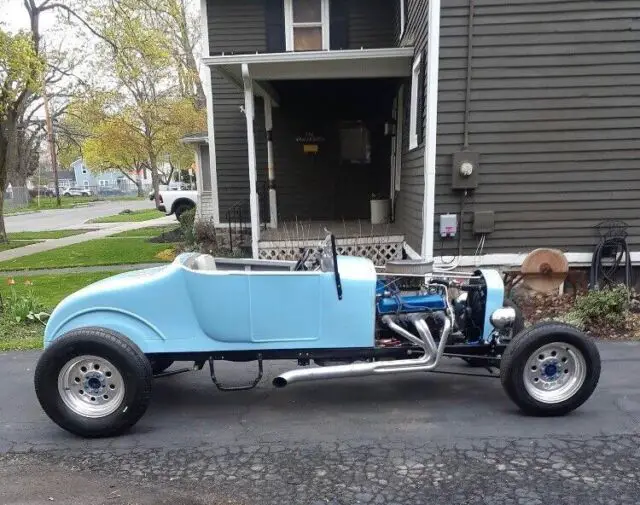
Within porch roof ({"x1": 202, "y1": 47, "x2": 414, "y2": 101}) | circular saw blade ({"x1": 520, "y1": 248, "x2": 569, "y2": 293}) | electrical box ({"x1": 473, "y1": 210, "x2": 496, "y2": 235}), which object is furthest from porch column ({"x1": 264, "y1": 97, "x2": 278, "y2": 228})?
circular saw blade ({"x1": 520, "y1": 248, "x2": 569, "y2": 293})

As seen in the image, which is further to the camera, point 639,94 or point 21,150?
point 21,150

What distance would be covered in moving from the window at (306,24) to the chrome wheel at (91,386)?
934 centimetres

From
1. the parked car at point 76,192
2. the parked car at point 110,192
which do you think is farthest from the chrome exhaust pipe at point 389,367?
the parked car at point 110,192

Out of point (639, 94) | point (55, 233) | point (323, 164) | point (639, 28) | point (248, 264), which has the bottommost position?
point (55, 233)

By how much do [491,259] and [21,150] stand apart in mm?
40523

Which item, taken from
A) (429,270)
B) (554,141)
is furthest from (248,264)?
(554,141)

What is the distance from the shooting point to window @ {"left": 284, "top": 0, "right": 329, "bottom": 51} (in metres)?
11.3

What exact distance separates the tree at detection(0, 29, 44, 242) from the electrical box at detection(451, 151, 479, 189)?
10.3 metres

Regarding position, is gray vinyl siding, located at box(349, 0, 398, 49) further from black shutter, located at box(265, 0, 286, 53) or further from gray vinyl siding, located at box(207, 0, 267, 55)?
gray vinyl siding, located at box(207, 0, 267, 55)

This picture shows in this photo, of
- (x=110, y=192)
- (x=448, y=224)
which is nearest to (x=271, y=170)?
(x=448, y=224)

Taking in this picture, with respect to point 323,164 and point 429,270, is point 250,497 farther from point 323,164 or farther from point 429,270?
point 323,164

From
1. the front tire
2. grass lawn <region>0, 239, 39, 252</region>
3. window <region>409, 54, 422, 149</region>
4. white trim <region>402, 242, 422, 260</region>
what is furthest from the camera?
grass lawn <region>0, 239, 39, 252</region>

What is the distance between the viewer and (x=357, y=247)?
9477 millimetres

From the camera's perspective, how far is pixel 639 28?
6.75 metres
